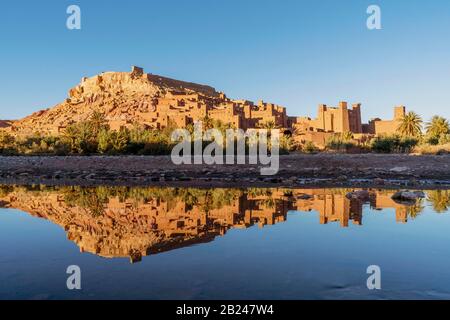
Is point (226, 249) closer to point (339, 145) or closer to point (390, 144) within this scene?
point (390, 144)

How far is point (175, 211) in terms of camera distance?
8.66 meters

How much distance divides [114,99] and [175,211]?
78.5 meters

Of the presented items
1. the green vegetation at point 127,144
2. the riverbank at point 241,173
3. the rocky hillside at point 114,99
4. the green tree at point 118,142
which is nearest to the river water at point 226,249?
the riverbank at point 241,173

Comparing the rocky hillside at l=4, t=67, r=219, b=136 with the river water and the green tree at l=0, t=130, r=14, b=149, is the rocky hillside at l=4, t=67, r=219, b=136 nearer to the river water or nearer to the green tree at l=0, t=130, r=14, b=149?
the green tree at l=0, t=130, r=14, b=149

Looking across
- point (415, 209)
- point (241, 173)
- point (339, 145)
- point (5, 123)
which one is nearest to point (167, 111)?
point (339, 145)

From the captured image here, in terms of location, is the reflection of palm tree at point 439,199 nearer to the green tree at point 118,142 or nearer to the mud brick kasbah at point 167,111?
the green tree at point 118,142

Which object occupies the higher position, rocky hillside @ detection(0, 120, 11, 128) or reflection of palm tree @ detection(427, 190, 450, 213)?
rocky hillside @ detection(0, 120, 11, 128)

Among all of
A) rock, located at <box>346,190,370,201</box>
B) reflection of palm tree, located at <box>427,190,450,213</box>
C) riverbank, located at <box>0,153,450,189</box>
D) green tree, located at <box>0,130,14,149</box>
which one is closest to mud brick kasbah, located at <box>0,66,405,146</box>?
green tree, located at <box>0,130,14,149</box>

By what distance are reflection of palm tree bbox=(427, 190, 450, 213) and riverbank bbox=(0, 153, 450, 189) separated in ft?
6.05

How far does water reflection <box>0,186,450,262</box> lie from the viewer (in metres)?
5.95

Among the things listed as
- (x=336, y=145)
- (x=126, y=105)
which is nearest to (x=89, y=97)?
(x=126, y=105)

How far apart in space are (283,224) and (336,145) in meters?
29.4

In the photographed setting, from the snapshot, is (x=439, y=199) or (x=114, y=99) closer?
(x=439, y=199)
